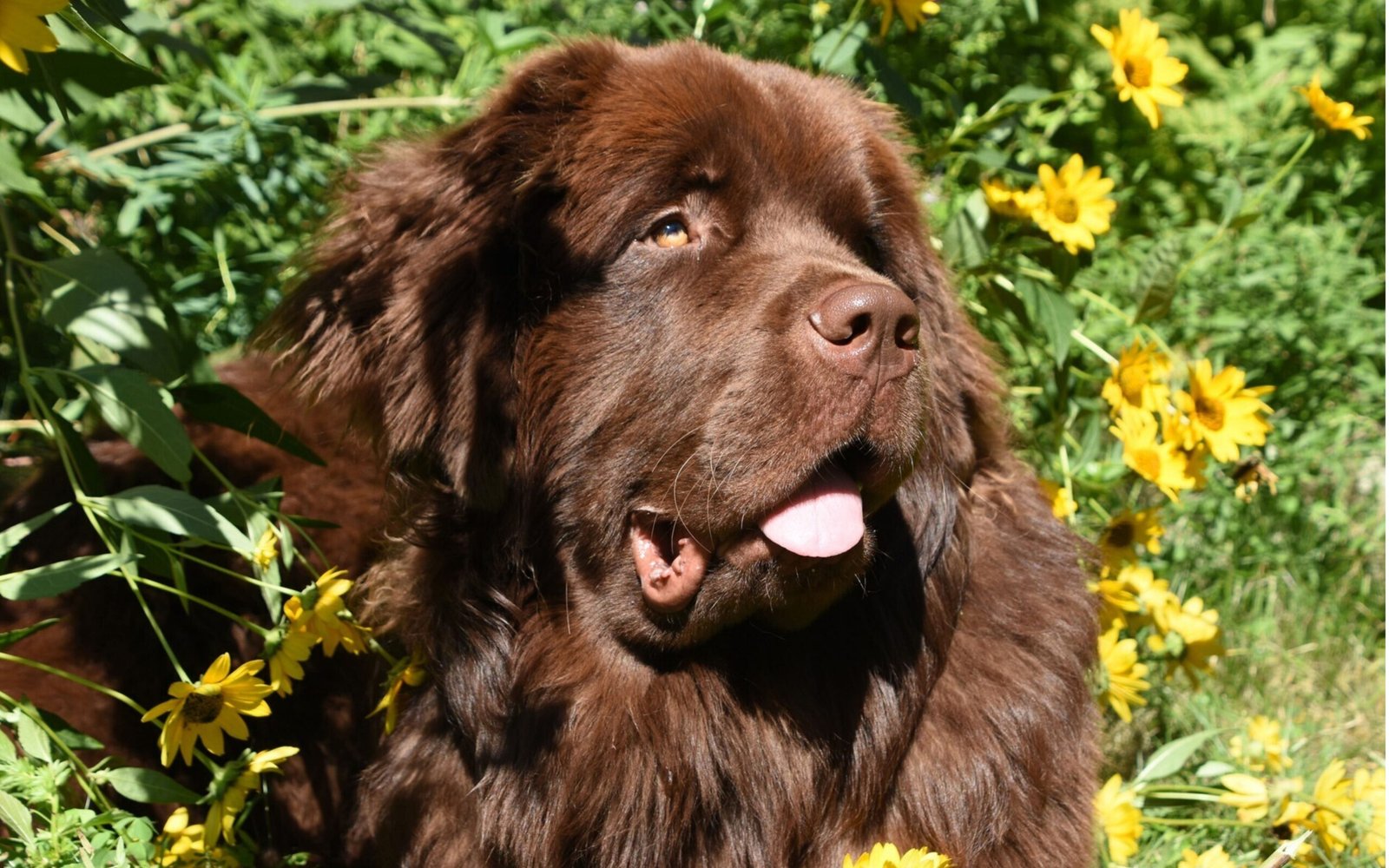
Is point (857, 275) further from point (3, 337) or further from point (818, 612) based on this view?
point (3, 337)

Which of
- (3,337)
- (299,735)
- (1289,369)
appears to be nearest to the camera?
(299,735)

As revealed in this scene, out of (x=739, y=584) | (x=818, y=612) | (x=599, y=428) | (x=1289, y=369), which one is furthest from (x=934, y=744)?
(x=1289, y=369)

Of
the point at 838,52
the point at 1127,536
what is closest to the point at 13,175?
the point at 838,52

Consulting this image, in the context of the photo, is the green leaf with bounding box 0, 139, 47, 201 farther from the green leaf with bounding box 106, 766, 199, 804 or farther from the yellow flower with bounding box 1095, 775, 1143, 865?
the yellow flower with bounding box 1095, 775, 1143, 865

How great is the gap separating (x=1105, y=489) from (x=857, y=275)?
131cm

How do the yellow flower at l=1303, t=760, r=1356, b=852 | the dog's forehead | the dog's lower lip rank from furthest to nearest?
the yellow flower at l=1303, t=760, r=1356, b=852
the dog's forehead
the dog's lower lip

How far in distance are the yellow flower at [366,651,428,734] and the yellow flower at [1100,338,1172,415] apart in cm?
165

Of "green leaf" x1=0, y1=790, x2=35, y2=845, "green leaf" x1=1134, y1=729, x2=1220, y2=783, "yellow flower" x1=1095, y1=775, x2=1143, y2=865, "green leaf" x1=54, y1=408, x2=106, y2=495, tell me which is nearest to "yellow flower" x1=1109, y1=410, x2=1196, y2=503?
"green leaf" x1=1134, y1=729, x2=1220, y2=783

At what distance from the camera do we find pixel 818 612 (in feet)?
8.06

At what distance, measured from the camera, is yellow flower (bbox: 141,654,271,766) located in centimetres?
226

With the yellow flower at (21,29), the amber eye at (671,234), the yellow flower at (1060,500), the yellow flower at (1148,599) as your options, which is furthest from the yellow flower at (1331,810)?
the yellow flower at (21,29)

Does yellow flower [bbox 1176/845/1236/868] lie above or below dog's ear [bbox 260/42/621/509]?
below

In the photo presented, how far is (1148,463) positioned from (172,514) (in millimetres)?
2076

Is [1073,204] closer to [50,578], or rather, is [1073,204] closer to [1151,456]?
[1151,456]
